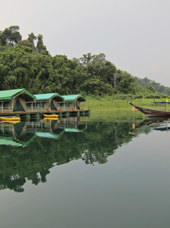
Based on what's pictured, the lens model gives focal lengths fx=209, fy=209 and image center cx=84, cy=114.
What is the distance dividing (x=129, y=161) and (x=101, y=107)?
47.3 meters

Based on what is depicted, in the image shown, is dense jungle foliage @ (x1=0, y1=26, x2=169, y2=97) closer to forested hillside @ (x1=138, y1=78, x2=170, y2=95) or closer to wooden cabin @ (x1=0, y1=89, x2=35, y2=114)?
wooden cabin @ (x1=0, y1=89, x2=35, y2=114)

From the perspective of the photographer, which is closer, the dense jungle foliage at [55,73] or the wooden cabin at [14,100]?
the wooden cabin at [14,100]

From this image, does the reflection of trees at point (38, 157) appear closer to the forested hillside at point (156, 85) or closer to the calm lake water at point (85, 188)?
the calm lake water at point (85, 188)

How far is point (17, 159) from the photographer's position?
835cm

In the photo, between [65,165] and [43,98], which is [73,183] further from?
[43,98]

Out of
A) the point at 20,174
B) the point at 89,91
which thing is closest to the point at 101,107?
the point at 89,91

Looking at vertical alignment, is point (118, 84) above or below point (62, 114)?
above

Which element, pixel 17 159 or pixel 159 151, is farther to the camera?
pixel 159 151

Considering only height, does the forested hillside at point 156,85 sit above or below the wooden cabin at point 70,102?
above

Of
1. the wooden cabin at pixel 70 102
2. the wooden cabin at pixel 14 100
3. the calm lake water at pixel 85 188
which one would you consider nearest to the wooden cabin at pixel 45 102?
the wooden cabin at pixel 14 100

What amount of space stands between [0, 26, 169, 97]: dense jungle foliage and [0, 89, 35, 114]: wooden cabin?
15502mm

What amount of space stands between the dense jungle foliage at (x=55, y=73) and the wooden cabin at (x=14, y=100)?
15.5 meters

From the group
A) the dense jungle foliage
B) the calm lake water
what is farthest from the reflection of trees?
the dense jungle foliage

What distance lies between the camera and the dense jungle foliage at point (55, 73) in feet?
157
